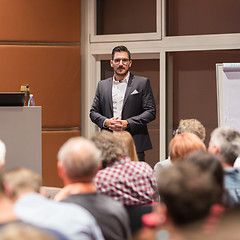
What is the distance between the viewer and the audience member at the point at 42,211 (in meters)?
1.43

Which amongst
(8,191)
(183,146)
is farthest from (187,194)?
(183,146)

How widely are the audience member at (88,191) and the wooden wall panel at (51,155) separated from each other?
3818mm

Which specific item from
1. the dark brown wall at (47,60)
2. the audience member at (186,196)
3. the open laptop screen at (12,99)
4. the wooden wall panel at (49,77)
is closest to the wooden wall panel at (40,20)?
the dark brown wall at (47,60)

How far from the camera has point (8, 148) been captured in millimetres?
3781

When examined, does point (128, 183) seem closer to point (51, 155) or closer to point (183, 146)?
point (183, 146)

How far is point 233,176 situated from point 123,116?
2.42 metres

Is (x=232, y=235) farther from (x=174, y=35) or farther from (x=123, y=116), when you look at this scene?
(x=174, y=35)

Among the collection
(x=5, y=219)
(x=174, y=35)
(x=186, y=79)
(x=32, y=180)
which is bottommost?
(x=5, y=219)

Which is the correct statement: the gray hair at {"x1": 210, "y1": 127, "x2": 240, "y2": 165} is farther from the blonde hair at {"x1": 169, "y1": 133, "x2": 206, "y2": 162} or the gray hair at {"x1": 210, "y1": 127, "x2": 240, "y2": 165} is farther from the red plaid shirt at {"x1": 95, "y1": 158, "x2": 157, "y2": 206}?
the red plaid shirt at {"x1": 95, "y1": 158, "x2": 157, "y2": 206}

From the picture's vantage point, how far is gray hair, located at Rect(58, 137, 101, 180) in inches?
73.2

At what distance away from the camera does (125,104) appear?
454 centimetres

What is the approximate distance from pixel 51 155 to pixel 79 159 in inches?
154

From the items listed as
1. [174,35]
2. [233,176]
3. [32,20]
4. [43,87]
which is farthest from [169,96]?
[233,176]

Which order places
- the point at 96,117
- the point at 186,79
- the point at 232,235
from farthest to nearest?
the point at 186,79 < the point at 96,117 < the point at 232,235
